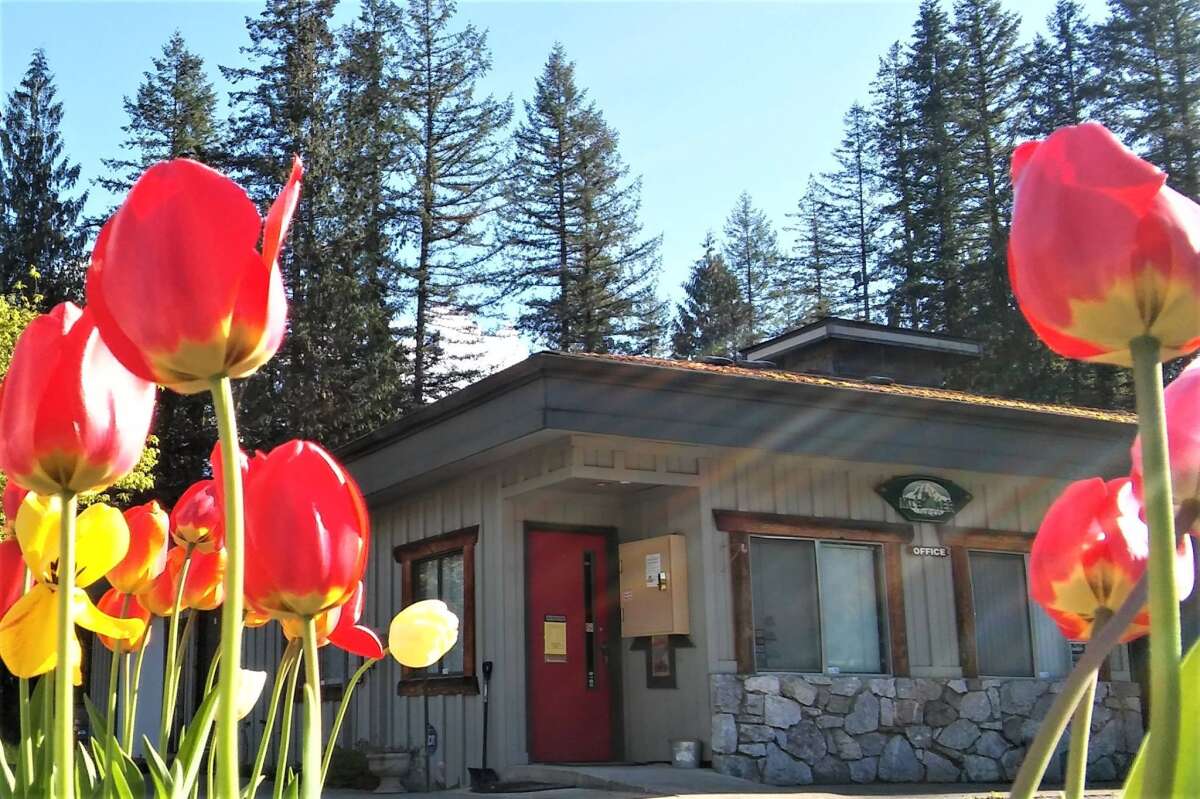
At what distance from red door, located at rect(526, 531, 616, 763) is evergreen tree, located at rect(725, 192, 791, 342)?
98.7 feet

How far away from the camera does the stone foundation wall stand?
10336 mm

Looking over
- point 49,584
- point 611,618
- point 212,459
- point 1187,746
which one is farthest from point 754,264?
point 1187,746

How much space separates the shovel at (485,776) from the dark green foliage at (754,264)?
102ft

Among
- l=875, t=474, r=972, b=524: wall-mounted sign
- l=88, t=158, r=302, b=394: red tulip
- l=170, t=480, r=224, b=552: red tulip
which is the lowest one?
l=170, t=480, r=224, b=552: red tulip

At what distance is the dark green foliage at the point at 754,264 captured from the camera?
4172 cm

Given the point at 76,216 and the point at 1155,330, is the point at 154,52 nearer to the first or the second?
the point at 76,216

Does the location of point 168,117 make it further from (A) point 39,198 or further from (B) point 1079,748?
(B) point 1079,748

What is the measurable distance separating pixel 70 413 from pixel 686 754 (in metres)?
9.83

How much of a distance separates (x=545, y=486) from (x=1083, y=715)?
9.86 metres

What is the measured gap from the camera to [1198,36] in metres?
29.8

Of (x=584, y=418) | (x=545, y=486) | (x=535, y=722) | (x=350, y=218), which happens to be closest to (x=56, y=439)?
(x=584, y=418)

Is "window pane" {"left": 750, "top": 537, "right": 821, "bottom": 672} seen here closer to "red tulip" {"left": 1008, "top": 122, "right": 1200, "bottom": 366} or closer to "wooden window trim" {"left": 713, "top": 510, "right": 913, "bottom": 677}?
"wooden window trim" {"left": 713, "top": 510, "right": 913, "bottom": 677}

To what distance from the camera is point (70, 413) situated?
3.22 feet

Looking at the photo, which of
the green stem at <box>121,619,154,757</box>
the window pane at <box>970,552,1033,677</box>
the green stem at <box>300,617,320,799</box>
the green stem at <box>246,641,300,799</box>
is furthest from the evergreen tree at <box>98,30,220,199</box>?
the green stem at <box>300,617,320,799</box>
